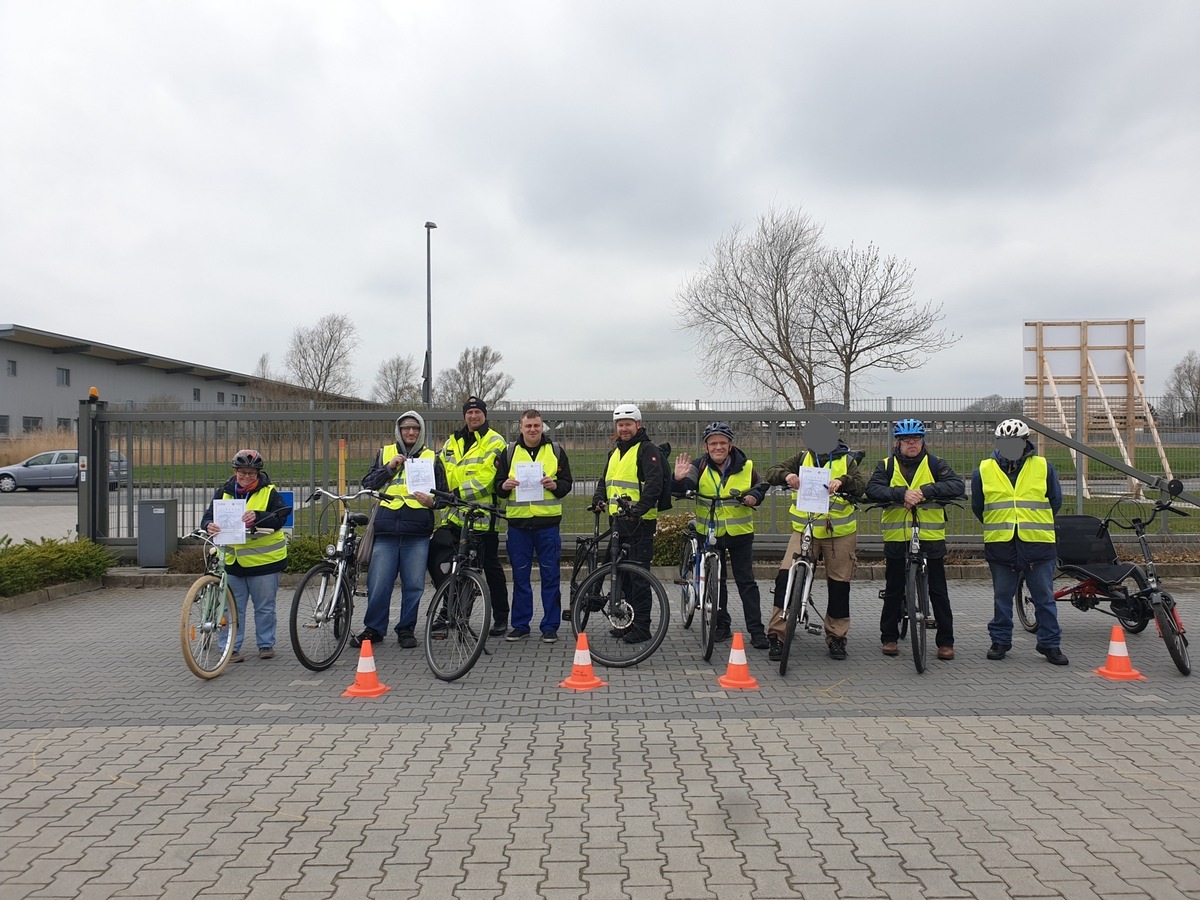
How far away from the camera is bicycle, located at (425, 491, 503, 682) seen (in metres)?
6.91

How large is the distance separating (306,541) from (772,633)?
21.3 feet

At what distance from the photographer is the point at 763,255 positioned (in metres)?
30.7

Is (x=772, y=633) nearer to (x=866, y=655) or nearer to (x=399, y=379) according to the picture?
(x=866, y=655)

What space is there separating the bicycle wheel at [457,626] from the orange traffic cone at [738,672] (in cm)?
182

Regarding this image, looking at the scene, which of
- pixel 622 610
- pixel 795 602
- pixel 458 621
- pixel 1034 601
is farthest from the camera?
pixel 1034 601

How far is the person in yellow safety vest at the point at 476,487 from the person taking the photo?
8.13 metres

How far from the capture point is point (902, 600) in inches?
309

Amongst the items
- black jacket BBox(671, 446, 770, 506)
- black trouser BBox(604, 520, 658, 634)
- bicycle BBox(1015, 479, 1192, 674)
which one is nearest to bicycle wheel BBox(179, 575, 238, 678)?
black trouser BBox(604, 520, 658, 634)

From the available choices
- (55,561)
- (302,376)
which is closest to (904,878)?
(55,561)

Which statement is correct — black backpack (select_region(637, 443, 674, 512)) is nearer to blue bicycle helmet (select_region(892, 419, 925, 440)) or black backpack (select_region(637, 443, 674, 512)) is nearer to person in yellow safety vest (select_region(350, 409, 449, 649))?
person in yellow safety vest (select_region(350, 409, 449, 649))

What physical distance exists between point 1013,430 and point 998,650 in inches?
71.4

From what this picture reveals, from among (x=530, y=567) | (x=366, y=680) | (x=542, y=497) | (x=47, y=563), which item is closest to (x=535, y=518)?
(x=542, y=497)

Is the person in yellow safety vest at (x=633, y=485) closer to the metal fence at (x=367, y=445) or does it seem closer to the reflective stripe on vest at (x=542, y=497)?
the reflective stripe on vest at (x=542, y=497)

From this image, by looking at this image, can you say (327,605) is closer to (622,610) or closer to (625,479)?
(622,610)
